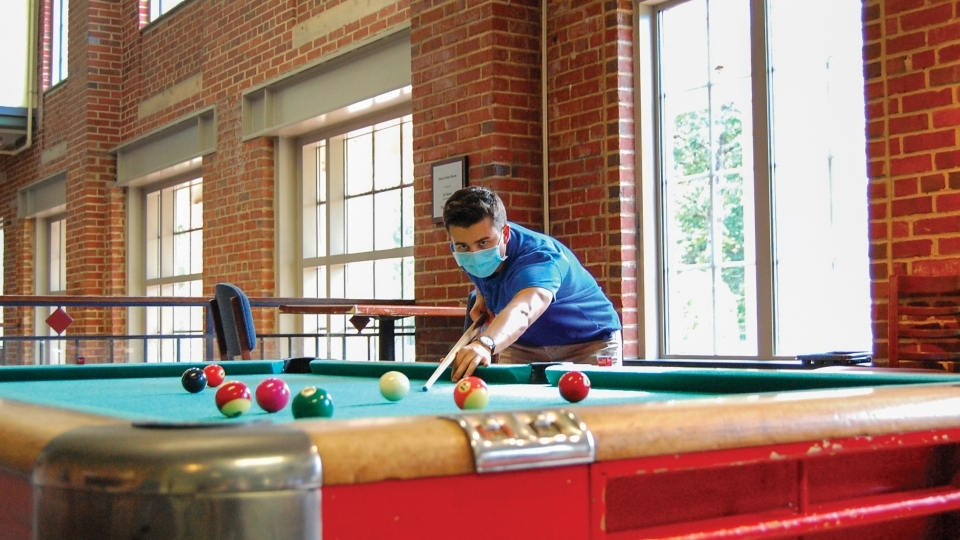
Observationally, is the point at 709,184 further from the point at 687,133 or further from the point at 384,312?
the point at 384,312

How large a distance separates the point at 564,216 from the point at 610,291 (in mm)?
529

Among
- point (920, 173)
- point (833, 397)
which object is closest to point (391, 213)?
point (920, 173)

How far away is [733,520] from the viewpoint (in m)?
1.23

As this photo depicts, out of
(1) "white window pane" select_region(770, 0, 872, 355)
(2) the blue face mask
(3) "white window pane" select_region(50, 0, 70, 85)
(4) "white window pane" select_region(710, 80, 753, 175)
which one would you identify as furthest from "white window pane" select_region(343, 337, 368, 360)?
(3) "white window pane" select_region(50, 0, 70, 85)

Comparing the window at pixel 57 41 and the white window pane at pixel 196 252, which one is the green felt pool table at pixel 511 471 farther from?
the window at pixel 57 41

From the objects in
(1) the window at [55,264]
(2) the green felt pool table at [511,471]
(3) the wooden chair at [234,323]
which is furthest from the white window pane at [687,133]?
(1) the window at [55,264]

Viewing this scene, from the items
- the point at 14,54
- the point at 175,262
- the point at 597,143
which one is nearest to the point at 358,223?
the point at 597,143

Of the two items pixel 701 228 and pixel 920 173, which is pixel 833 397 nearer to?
pixel 920 173

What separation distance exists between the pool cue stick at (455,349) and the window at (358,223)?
3.07 meters

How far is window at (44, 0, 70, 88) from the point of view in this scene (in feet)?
40.0

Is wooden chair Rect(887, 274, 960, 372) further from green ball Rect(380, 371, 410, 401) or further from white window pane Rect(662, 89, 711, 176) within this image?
green ball Rect(380, 371, 410, 401)

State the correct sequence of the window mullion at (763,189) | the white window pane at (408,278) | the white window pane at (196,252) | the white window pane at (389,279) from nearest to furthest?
the window mullion at (763,189)
the white window pane at (408,278)
the white window pane at (389,279)
the white window pane at (196,252)

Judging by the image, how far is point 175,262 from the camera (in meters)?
10.2

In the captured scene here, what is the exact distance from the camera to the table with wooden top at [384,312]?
521 cm
